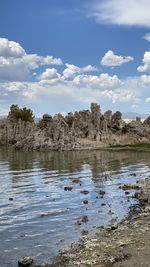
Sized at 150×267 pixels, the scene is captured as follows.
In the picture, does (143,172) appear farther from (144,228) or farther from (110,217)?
(144,228)

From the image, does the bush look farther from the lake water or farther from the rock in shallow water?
the rock in shallow water

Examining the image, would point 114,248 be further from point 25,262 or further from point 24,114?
point 24,114

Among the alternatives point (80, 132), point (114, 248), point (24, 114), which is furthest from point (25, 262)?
point (24, 114)

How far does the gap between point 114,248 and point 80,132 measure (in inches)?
4551

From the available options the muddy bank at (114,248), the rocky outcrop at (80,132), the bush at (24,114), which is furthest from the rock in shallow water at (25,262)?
the bush at (24,114)

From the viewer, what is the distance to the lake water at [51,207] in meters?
26.4

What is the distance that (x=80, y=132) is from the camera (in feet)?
453

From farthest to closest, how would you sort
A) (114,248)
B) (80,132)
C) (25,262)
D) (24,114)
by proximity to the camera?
(24,114) → (80,132) → (114,248) → (25,262)

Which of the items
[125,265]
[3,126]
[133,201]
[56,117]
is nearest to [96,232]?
[125,265]

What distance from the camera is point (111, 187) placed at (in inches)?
1954

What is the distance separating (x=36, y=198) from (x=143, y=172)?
2582 centimetres

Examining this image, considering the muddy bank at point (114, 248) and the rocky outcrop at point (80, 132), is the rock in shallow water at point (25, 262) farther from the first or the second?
the rocky outcrop at point (80, 132)

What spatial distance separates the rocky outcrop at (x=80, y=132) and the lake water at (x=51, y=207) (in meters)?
64.3

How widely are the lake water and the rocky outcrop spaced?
2530 inches
